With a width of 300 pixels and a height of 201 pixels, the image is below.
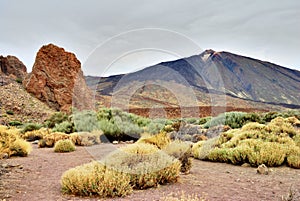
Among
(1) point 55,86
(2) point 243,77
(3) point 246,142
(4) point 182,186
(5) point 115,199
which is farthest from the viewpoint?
(2) point 243,77

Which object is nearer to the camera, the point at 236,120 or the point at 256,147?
the point at 256,147

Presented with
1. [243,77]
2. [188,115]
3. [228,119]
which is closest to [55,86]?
[188,115]

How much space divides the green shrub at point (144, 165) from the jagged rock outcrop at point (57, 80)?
101 feet

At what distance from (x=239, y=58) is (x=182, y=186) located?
531ft

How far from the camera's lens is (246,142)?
1135 centimetres

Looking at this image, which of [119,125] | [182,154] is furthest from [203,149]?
[119,125]

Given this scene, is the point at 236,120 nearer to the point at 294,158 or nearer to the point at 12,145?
the point at 294,158

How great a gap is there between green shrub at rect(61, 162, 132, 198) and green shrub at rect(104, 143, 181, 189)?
38 centimetres

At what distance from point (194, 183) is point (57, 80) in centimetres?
3786

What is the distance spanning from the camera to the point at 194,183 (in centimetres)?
754

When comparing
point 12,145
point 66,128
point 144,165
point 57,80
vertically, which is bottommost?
Result: point 12,145

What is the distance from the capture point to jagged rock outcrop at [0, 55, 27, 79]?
167 feet

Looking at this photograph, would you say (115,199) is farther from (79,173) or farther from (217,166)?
(217,166)

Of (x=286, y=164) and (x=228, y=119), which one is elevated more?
(x=228, y=119)
